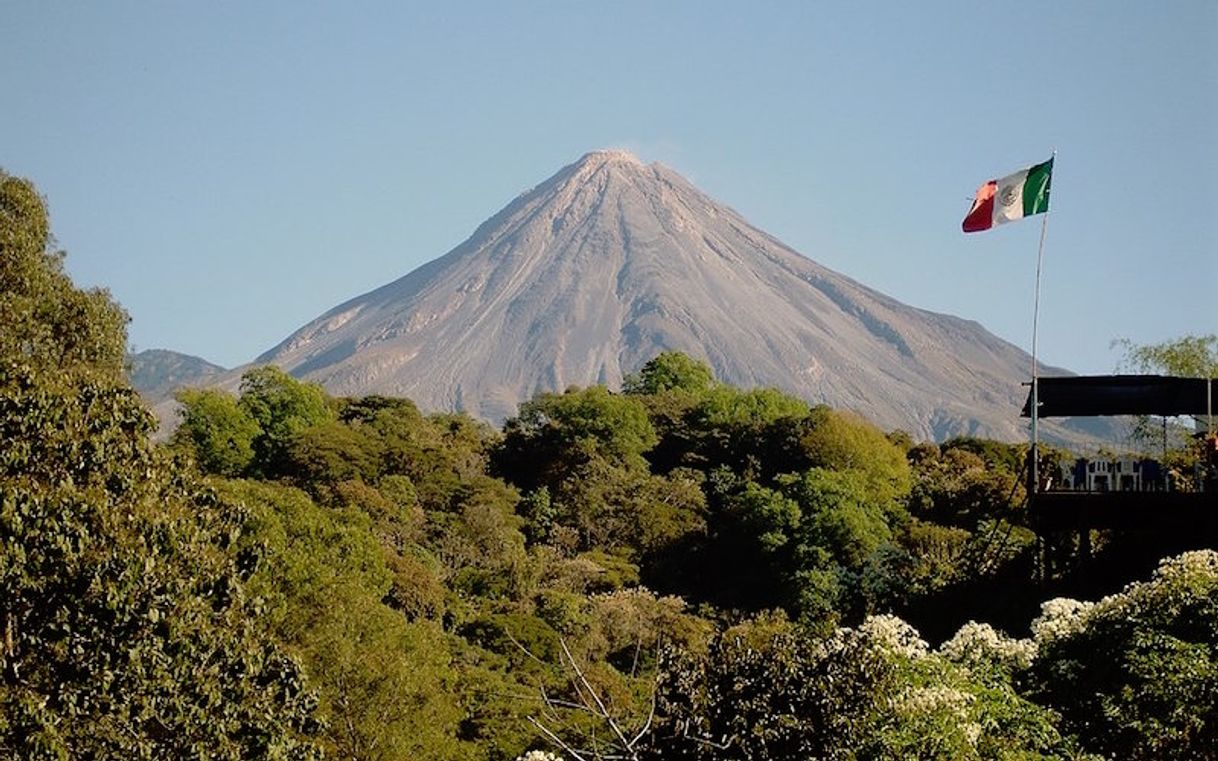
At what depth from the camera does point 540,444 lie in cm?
4022

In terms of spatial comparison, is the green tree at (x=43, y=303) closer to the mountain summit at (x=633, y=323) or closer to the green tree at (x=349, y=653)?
the green tree at (x=349, y=653)

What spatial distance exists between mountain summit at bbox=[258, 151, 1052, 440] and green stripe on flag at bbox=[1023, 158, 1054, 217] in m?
105

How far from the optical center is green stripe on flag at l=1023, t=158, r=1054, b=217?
1798 cm

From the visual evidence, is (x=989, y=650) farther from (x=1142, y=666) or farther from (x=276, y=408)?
(x=276, y=408)

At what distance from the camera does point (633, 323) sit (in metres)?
145

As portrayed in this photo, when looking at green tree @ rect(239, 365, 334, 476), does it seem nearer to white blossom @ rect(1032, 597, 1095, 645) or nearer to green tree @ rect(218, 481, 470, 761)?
green tree @ rect(218, 481, 470, 761)

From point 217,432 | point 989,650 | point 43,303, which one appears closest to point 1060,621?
point 989,650

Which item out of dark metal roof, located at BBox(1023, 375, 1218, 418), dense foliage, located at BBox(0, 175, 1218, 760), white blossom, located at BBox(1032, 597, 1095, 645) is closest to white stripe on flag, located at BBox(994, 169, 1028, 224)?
dark metal roof, located at BBox(1023, 375, 1218, 418)

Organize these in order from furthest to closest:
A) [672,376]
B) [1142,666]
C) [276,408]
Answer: [672,376]
[276,408]
[1142,666]

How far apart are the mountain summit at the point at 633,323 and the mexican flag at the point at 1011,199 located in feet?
342

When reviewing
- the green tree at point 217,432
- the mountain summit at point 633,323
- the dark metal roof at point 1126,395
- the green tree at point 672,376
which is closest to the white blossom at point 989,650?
the dark metal roof at point 1126,395

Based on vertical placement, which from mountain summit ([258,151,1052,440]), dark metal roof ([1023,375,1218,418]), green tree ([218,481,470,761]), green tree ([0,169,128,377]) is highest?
mountain summit ([258,151,1052,440])

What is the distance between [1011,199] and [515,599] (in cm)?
1442

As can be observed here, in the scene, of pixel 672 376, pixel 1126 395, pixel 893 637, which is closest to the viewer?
pixel 893 637
